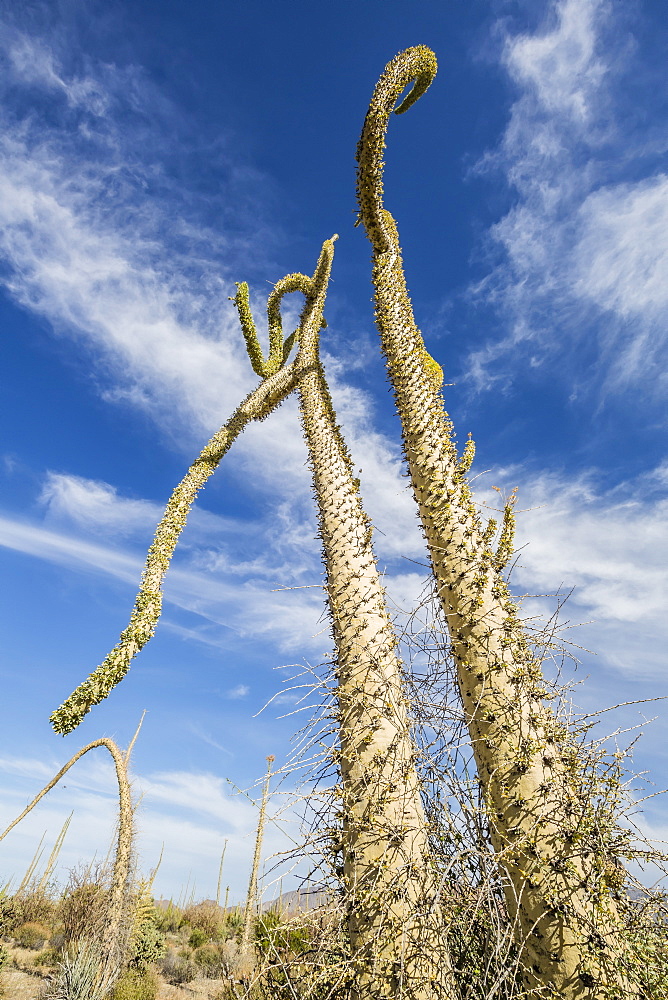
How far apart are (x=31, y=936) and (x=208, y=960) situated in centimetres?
531

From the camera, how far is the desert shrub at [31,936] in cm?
1480

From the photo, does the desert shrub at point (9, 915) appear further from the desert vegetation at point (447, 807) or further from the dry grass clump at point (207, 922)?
the desert vegetation at point (447, 807)

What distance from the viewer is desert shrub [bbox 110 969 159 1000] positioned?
969 centimetres

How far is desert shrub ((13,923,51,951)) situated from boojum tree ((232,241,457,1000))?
62.2 ft

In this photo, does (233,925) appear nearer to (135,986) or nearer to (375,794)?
(135,986)

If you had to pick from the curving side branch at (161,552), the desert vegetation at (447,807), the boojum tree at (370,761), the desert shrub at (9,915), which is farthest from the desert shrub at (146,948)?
the desert vegetation at (447,807)

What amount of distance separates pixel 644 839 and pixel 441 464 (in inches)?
87.5

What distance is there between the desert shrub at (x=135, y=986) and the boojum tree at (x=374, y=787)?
1115cm

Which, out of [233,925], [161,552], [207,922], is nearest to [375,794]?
[161,552]

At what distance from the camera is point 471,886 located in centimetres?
238

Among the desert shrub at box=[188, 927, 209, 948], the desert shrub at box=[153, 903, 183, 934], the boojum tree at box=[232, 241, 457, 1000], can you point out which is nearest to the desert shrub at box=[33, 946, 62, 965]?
the desert shrub at box=[153, 903, 183, 934]

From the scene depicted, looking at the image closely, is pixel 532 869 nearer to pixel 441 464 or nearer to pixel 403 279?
pixel 441 464

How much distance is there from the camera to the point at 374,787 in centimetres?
257

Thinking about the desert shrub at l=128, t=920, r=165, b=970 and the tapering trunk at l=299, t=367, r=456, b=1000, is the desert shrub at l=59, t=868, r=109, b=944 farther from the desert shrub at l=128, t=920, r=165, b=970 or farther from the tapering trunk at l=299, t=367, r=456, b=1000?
the tapering trunk at l=299, t=367, r=456, b=1000
